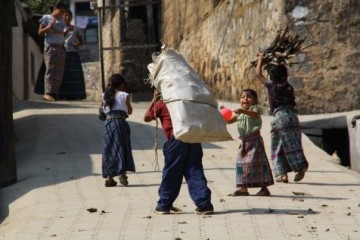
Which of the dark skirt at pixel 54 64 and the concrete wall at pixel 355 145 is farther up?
the dark skirt at pixel 54 64

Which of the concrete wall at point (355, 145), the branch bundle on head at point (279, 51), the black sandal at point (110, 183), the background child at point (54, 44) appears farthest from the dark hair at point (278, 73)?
the background child at point (54, 44)

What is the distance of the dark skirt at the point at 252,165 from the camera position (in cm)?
967

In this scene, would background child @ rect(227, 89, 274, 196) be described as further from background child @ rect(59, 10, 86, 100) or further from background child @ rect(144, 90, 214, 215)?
background child @ rect(59, 10, 86, 100)

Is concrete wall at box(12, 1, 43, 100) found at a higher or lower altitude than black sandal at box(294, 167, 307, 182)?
higher

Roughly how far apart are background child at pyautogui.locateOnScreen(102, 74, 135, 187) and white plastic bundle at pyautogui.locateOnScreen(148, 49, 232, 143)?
6.08 ft

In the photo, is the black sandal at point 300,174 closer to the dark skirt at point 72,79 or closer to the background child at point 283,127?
the background child at point 283,127

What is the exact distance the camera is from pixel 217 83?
18297 mm

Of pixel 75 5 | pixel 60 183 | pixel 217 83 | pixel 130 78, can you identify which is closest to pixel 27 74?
pixel 130 78

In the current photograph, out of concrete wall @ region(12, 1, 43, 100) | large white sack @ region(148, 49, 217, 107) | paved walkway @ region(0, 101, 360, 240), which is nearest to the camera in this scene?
paved walkway @ region(0, 101, 360, 240)

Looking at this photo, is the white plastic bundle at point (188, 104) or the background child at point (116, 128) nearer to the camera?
the white plastic bundle at point (188, 104)

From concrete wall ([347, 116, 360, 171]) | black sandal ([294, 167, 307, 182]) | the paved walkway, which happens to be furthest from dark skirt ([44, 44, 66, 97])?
black sandal ([294, 167, 307, 182])

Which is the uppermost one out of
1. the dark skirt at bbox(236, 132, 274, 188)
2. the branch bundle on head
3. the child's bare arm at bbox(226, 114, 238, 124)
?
the branch bundle on head

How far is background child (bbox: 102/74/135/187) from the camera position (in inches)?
418

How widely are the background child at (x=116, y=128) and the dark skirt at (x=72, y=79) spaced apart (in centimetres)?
880
